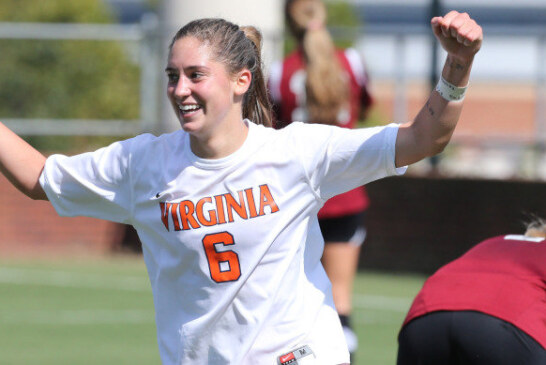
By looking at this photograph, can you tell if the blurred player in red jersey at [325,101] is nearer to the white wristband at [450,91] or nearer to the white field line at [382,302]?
the white wristband at [450,91]

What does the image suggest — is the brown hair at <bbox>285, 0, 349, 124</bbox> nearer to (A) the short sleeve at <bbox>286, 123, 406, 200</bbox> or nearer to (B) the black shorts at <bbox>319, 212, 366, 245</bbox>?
(B) the black shorts at <bbox>319, 212, 366, 245</bbox>

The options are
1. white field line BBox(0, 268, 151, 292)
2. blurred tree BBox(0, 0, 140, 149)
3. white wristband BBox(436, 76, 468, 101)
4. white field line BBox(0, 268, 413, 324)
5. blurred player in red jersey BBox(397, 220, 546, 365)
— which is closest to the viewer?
white wristband BBox(436, 76, 468, 101)

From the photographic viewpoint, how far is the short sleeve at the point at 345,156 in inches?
152

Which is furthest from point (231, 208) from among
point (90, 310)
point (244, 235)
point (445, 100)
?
point (90, 310)

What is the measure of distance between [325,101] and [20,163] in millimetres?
3001

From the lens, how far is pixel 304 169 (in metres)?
4.00

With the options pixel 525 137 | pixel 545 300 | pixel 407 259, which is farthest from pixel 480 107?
pixel 545 300

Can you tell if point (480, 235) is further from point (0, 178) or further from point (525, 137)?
point (0, 178)

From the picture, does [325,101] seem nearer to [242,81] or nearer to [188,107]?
[242,81]

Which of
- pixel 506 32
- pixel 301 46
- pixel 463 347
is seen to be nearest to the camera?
pixel 463 347

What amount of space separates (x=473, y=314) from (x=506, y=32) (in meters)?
10.1

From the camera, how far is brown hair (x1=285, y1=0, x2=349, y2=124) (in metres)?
6.93

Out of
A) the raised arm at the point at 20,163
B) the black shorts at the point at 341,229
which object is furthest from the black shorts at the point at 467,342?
the black shorts at the point at 341,229

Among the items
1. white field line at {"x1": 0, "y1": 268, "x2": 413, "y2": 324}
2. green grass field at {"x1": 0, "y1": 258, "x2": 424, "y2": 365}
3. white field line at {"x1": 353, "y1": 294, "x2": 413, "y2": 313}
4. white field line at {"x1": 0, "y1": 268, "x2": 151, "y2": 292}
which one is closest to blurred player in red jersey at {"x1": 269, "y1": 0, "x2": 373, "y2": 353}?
green grass field at {"x1": 0, "y1": 258, "x2": 424, "y2": 365}
